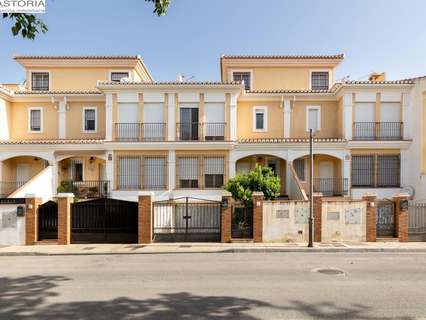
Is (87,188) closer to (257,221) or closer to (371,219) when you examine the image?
(257,221)

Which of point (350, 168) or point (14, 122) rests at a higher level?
point (14, 122)

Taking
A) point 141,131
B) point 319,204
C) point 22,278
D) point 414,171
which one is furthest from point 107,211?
point 414,171

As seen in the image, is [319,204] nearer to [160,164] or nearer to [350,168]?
[350,168]

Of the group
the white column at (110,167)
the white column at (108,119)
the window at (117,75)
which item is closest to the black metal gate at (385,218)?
the white column at (110,167)

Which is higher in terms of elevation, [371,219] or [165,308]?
[371,219]

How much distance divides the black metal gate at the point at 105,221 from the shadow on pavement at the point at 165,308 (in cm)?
790

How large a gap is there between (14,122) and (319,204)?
22.0 m

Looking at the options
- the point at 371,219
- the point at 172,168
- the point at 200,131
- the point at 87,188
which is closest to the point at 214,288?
the point at 371,219

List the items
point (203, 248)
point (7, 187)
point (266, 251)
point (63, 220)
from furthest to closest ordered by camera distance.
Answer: point (7, 187) < point (63, 220) < point (203, 248) < point (266, 251)

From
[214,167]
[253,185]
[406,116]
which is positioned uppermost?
[406,116]

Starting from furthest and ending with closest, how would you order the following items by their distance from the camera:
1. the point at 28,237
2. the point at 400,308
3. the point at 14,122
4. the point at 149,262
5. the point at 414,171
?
the point at 14,122 < the point at 414,171 < the point at 28,237 < the point at 149,262 < the point at 400,308

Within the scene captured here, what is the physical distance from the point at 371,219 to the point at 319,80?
48.3ft

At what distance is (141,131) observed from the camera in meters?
22.5

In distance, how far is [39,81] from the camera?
26984 millimetres
